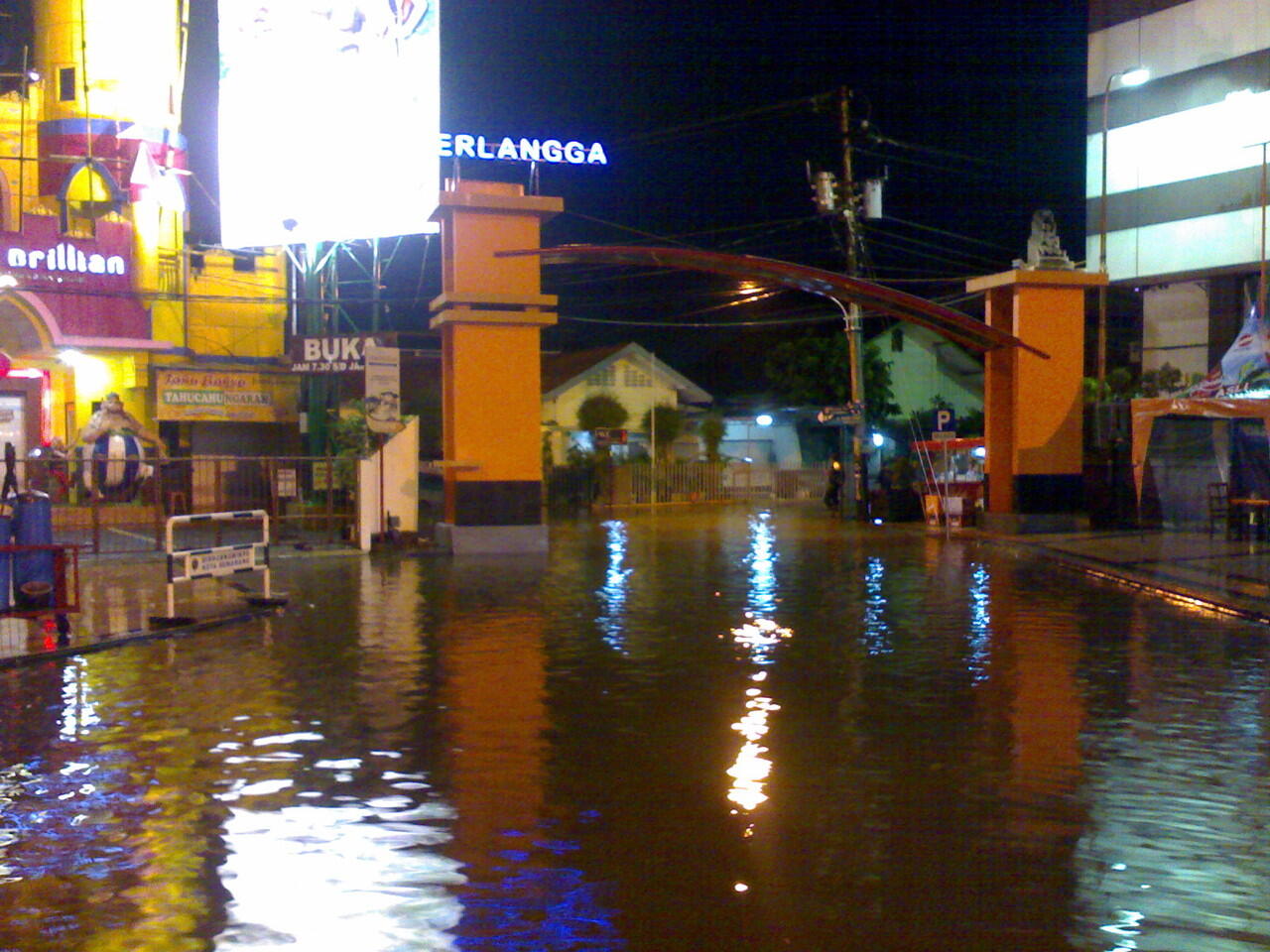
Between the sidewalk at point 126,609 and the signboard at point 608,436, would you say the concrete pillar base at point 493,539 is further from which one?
the signboard at point 608,436

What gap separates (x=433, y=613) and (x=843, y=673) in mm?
5540

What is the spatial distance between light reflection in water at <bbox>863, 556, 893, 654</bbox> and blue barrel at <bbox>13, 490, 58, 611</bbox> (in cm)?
776

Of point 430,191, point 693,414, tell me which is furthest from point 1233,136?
point 430,191

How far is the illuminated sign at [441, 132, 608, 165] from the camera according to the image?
133 feet

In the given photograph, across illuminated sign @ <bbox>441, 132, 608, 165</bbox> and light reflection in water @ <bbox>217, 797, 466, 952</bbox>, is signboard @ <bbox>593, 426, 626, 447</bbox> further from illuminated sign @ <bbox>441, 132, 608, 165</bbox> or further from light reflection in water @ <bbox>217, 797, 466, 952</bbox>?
light reflection in water @ <bbox>217, 797, 466, 952</bbox>

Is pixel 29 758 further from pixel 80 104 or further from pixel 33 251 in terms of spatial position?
pixel 80 104

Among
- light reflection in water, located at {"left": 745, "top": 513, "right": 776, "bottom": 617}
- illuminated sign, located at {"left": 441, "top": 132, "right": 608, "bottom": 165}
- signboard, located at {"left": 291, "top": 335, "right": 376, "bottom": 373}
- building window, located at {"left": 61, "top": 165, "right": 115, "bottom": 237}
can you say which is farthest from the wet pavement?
illuminated sign, located at {"left": 441, "top": 132, "right": 608, "bottom": 165}

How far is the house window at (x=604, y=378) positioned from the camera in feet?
154

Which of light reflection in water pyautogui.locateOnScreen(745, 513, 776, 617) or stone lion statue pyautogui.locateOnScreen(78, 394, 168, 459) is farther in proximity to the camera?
stone lion statue pyautogui.locateOnScreen(78, 394, 168, 459)

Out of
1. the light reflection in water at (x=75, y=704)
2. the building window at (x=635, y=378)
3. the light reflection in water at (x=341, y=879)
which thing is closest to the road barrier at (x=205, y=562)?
the light reflection in water at (x=75, y=704)

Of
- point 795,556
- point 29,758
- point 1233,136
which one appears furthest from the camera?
point 1233,136

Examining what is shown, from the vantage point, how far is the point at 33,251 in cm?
2934

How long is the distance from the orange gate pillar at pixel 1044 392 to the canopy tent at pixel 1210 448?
144 cm

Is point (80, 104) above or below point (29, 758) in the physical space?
above
